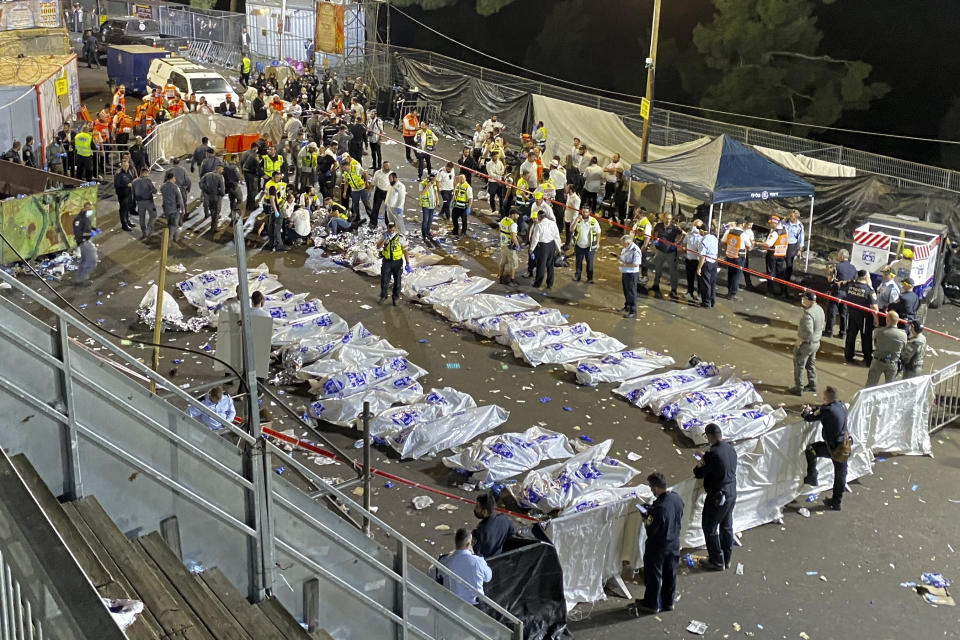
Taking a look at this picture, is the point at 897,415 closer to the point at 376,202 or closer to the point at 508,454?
the point at 508,454

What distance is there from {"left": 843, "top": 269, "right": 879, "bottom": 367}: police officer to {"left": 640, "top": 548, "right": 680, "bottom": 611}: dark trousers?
779cm

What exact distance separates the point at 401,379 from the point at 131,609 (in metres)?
8.87

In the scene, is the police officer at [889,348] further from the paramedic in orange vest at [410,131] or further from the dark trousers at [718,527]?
the paramedic in orange vest at [410,131]

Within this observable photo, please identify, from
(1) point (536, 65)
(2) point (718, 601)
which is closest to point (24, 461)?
(2) point (718, 601)

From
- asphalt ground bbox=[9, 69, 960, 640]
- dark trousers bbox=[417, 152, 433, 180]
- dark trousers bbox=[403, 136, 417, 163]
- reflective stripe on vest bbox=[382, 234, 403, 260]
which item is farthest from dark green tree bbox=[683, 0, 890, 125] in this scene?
reflective stripe on vest bbox=[382, 234, 403, 260]

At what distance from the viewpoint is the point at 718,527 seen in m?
10.6

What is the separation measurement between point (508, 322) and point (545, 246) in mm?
2861

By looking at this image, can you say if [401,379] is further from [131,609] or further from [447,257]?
[131,609]

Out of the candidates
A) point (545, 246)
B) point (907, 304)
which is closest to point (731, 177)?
point (545, 246)

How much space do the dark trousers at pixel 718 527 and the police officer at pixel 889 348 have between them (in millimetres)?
4623

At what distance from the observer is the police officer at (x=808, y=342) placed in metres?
14.3

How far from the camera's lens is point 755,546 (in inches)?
432

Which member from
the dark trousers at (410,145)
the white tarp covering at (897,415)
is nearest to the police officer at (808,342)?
the white tarp covering at (897,415)

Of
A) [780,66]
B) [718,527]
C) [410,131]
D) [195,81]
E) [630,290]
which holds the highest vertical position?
[780,66]
